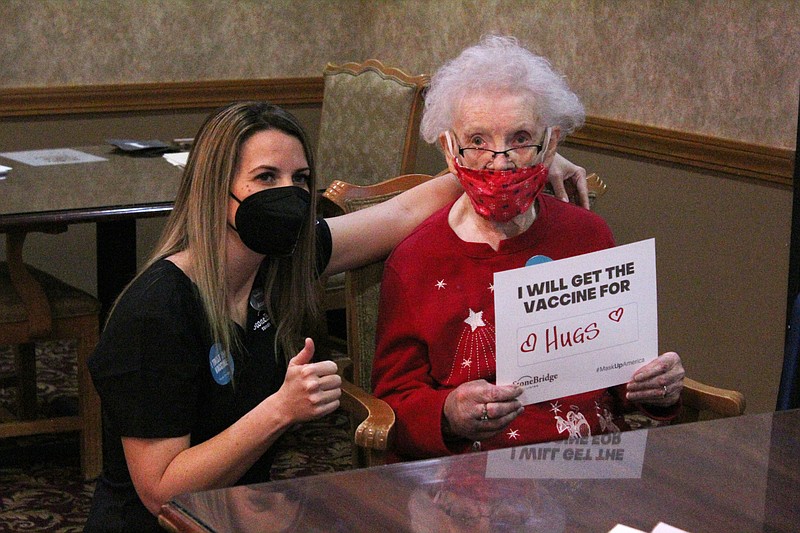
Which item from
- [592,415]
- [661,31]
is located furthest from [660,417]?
[661,31]

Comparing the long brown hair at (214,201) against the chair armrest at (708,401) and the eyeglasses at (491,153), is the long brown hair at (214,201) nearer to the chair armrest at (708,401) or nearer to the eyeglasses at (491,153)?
the eyeglasses at (491,153)

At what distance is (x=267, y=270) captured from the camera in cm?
207

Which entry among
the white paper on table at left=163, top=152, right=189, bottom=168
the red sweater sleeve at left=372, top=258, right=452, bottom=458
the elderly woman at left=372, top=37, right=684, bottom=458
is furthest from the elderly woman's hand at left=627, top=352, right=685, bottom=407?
the white paper on table at left=163, top=152, right=189, bottom=168

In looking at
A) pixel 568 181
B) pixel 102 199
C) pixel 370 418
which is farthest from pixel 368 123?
pixel 370 418

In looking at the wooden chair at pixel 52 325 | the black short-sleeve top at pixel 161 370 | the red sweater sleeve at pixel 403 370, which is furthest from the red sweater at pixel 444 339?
the wooden chair at pixel 52 325

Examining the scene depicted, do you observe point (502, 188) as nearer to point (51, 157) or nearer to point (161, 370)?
point (161, 370)

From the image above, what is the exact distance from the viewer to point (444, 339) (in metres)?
2.15

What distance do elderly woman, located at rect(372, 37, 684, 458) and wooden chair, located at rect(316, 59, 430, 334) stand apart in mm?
1939

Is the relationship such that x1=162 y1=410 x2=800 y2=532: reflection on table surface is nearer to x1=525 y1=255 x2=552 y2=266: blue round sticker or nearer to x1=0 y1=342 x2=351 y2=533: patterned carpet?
x1=525 y1=255 x2=552 y2=266: blue round sticker

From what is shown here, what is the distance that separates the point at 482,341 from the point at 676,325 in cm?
206

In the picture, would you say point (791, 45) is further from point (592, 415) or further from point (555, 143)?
point (592, 415)

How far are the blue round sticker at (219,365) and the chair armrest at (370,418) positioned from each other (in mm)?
285

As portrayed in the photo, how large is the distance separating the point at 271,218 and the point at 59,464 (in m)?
2.04

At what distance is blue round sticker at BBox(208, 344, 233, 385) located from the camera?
191 cm
